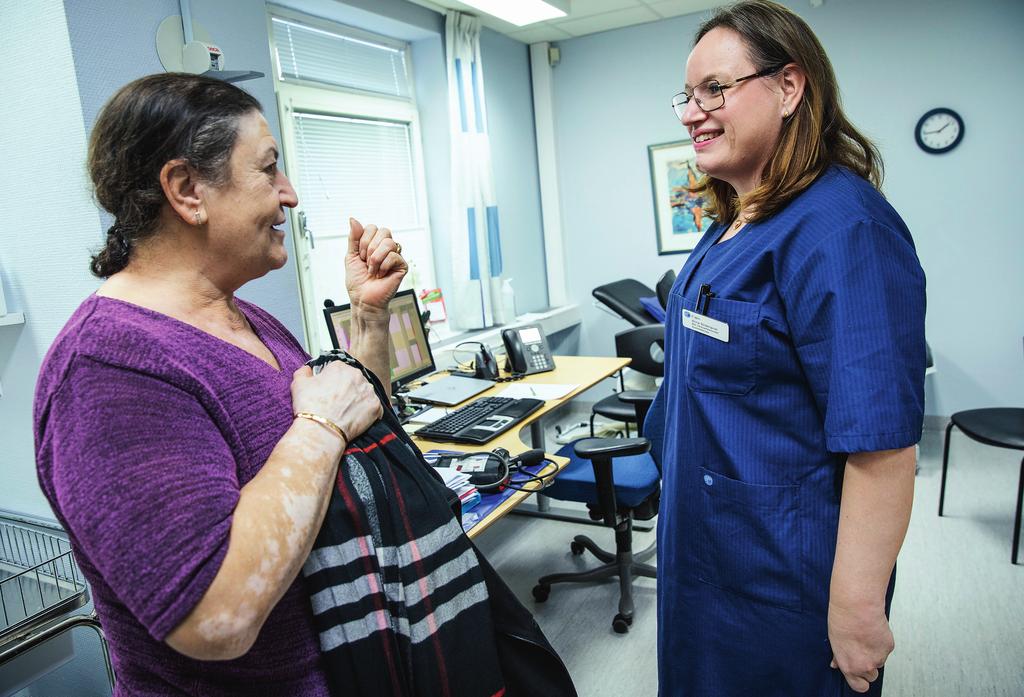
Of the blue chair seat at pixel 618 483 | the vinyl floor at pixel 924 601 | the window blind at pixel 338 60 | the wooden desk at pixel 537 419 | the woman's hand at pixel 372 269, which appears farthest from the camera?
the window blind at pixel 338 60

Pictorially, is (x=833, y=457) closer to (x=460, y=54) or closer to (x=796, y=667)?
(x=796, y=667)

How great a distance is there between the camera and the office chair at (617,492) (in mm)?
2250

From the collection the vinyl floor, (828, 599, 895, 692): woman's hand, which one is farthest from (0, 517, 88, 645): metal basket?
the vinyl floor

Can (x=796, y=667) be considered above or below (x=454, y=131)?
below

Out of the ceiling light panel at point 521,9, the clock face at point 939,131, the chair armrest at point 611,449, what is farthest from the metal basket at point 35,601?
the clock face at point 939,131

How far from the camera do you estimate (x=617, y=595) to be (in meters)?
2.73

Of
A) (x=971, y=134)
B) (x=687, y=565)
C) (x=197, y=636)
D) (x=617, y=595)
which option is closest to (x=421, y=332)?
(x=617, y=595)

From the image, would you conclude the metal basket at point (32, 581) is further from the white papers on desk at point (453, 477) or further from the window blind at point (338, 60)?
the window blind at point (338, 60)

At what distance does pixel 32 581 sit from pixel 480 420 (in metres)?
1.34

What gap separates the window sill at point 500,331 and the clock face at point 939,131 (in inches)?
94.6

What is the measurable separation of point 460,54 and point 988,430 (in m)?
3.23

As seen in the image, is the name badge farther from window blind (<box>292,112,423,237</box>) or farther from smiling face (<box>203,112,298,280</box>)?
window blind (<box>292,112,423,237</box>)

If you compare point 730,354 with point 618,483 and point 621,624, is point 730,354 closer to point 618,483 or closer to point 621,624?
point 618,483

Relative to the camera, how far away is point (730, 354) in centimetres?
109
